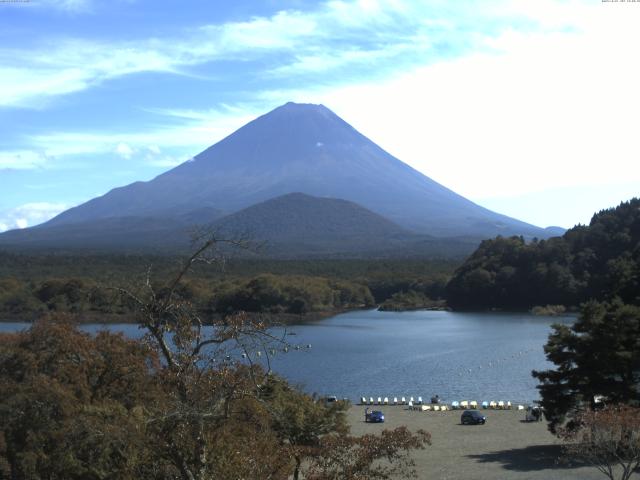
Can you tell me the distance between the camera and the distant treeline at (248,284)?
43594mm

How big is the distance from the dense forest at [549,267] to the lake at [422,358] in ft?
12.3

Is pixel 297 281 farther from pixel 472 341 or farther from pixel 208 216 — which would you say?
pixel 208 216

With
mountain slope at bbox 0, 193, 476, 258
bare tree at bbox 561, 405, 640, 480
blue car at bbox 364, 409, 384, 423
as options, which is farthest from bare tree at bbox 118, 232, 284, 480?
mountain slope at bbox 0, 193, 476, 258

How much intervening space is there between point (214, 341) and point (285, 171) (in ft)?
465

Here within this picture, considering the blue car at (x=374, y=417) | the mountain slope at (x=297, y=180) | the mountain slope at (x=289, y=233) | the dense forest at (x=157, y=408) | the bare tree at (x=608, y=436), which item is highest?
the mountain slope at (x=297, y=180)

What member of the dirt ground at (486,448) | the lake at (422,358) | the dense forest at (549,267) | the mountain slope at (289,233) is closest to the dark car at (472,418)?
the dirt ground at (486,448)

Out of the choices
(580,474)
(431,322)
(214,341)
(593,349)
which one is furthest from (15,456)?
(431,322)

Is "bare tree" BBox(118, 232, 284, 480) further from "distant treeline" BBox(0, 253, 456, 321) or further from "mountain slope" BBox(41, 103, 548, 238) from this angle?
"mountain slope" BBox(41, 103, 548, 238)

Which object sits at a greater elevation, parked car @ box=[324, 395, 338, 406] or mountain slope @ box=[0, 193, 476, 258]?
mountain slope @ box=[0, 193, 476, 258]

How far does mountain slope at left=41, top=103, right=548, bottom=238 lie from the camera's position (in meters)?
132

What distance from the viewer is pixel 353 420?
59.2 feet

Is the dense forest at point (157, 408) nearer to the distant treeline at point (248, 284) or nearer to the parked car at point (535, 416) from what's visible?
the parked car at point (535, 416)

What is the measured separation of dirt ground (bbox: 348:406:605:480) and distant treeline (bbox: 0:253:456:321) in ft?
56.7

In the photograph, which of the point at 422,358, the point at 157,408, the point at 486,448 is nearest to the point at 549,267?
the point at 422,358
